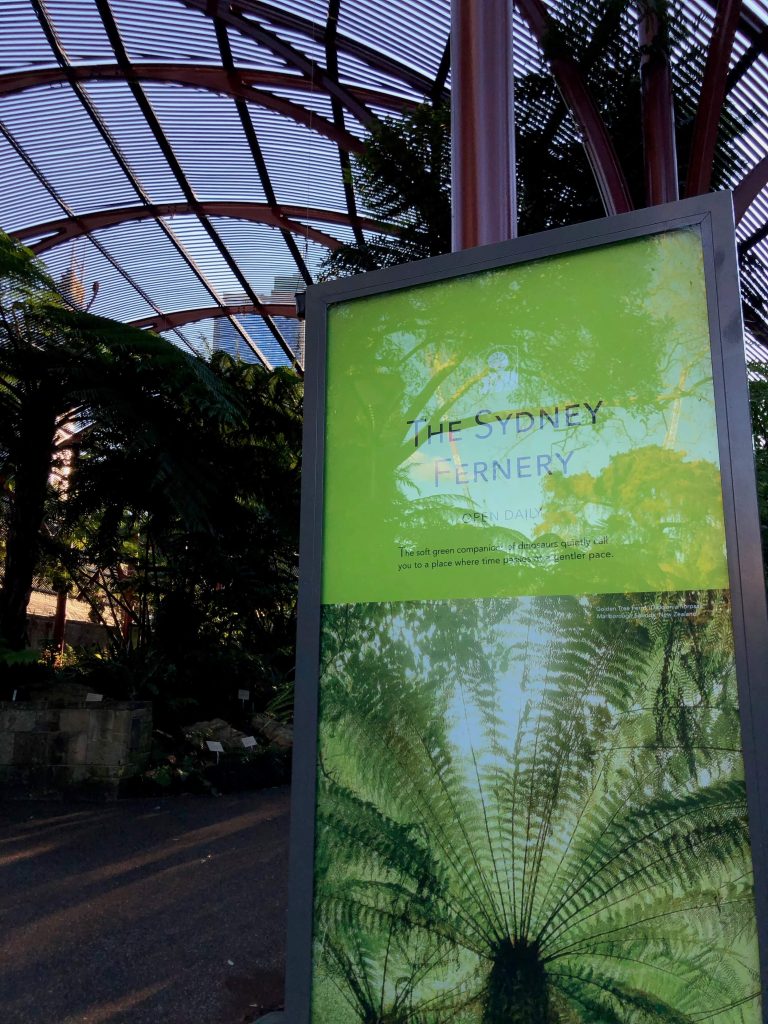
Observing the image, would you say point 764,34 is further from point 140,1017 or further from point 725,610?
point 140,1017

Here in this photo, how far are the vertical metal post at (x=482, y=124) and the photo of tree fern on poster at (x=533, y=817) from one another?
180 centimetres

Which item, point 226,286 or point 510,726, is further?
point 226,286

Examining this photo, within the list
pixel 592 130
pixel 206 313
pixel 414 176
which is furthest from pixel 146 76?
pixel 592 130

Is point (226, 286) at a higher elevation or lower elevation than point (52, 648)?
higher

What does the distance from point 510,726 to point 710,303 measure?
1.10 meters

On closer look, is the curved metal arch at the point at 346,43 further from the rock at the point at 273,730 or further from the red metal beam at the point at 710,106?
the rock at the point at 273,730

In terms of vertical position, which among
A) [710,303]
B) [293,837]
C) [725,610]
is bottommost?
[293,837]

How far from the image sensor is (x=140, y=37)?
12.4m

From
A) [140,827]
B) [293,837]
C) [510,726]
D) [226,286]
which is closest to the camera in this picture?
[510,726]

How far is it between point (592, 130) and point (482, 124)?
369cm

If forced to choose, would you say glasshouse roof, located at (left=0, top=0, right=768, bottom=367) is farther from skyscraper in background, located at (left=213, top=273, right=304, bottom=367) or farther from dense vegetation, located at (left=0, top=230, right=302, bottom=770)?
dense vegetation, located at (left=0, top=230, right=302, bottom=770)

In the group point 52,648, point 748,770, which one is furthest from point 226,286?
point 748,770

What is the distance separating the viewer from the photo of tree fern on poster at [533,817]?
180 centimetres

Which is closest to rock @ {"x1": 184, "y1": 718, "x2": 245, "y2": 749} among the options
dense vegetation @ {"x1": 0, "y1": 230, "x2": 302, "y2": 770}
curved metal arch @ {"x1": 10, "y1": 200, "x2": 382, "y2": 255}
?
dense vegetation @ {"x1": 0, "y1": 230, "x2": 302, "y2": 770}
